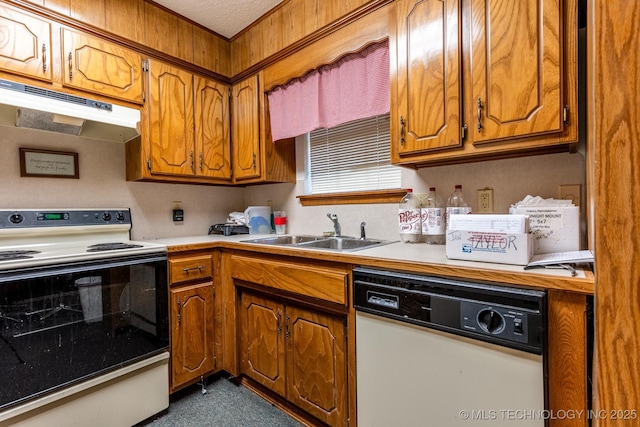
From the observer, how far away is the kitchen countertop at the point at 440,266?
81cm

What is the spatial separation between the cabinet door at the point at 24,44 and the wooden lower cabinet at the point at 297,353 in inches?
63.8

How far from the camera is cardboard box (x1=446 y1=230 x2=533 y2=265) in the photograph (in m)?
0.93

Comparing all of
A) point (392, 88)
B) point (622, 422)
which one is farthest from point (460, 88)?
point (622, 422)

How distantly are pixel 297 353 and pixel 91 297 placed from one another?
1043 mm

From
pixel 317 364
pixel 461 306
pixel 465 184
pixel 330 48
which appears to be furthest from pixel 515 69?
pixel 317 364

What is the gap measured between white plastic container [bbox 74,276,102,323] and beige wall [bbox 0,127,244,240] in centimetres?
70

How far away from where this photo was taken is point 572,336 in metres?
0.81

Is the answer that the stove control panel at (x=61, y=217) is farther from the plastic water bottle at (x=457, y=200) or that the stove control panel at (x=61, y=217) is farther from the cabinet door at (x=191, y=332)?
the plastic water bottle at (x=457, y=200)

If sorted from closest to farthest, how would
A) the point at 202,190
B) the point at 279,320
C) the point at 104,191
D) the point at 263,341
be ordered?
the point at 279,320
the point at 263,341
the point at 104,191
the point at 202,190

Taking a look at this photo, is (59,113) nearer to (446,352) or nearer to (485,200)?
(446,352)

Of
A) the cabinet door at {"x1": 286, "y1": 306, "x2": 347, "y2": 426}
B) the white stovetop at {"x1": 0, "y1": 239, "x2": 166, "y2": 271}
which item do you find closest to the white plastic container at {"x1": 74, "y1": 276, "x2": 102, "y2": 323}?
the white stovetop at {"x1": 0, "y1": 239, "x2": 166, "y2": 271}

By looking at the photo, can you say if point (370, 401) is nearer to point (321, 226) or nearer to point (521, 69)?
point (321, 226)

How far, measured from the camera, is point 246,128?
227 cm

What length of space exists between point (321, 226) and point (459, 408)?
1.43 m
